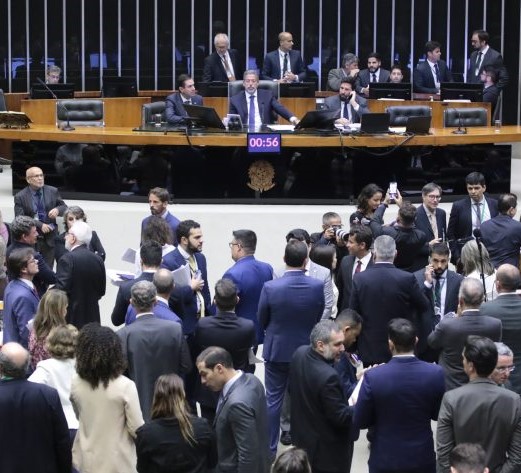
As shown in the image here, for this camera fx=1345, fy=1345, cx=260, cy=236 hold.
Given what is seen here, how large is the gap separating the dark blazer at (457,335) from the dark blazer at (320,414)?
3.09 ft

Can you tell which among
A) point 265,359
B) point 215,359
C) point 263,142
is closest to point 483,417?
point 215,359

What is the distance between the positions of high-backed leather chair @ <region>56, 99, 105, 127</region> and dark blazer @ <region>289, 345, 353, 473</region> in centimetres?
985

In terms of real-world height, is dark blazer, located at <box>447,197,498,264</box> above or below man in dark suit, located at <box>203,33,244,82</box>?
below

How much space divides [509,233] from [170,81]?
1308 cm

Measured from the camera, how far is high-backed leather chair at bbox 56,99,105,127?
54.8ft

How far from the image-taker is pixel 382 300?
8922 mm

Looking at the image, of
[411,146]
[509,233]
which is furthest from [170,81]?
[509,233]

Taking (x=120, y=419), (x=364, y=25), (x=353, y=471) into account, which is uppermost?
(x=364, y=25)

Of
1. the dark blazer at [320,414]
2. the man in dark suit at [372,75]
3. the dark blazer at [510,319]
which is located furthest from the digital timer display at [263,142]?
the dark blazer at [320,414]

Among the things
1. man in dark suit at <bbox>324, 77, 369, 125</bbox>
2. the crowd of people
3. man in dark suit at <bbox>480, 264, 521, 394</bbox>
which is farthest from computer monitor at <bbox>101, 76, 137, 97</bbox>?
man in dark suit at <bbox>480, 264, 521, 394</bbox>

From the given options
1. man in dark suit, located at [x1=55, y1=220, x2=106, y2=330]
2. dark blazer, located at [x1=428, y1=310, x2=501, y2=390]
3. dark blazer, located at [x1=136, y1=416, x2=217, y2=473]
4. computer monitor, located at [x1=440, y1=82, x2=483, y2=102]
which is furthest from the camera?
computer monitor, located at [x1=440, y1=82, x2=483, y2=102]

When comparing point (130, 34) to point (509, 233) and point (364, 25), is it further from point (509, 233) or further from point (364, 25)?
point (509, 233)

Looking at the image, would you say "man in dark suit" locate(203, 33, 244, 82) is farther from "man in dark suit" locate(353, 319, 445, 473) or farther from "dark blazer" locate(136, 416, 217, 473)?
"dark blazer" locate(136, 416, 217, 473)

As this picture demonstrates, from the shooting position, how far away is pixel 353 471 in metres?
8.88
